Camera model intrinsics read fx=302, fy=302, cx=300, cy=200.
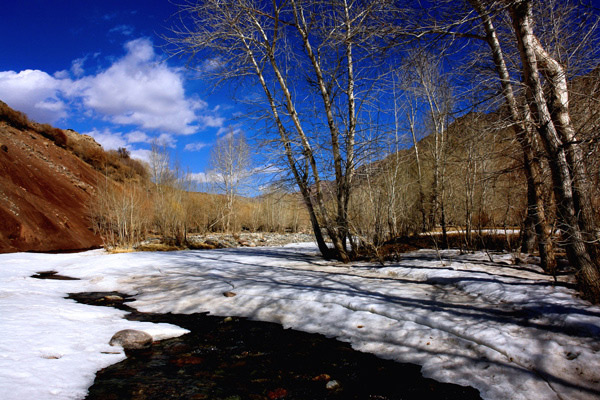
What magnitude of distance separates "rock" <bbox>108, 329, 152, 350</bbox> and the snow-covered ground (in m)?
0.14

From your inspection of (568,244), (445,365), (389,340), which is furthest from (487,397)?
(568,244)

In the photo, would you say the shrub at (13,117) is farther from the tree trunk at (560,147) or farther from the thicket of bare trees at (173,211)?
the tree trunk at (560,147)

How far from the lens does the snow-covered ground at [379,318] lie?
249cm

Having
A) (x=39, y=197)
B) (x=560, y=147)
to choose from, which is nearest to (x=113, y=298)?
(x=560, y=147)

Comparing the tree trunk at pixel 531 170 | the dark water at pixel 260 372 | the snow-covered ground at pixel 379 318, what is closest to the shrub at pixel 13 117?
the snow-covered ground at pixel 379 318

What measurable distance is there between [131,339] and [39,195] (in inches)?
747

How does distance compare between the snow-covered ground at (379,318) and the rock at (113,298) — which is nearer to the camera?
the snow-covered ground at (379,318)

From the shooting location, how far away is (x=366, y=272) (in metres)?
6.58

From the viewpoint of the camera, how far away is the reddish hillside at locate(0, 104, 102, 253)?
14302 millimetres

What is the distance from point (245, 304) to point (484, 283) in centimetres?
370

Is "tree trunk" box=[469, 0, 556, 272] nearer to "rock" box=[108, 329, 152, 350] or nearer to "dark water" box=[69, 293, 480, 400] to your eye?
"dark water" box=[69, 293, 480, 400]

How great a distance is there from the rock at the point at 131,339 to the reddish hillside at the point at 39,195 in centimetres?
1413

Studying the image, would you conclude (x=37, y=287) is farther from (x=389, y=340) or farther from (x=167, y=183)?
(x=167, y=183)

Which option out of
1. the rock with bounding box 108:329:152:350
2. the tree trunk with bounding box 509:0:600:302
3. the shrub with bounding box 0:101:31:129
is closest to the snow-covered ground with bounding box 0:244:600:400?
the rock with bounding box 108:329:152:350
